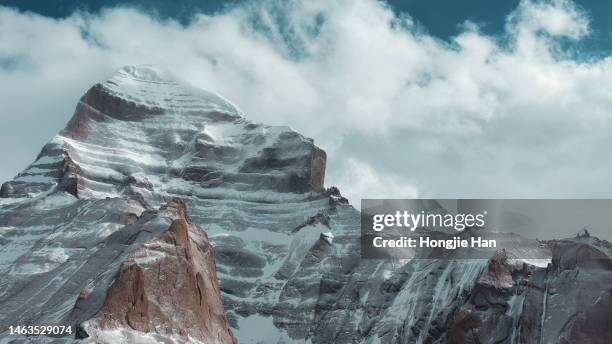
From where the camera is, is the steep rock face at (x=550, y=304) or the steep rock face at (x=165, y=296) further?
the steep rock face at (x=550, y=304)

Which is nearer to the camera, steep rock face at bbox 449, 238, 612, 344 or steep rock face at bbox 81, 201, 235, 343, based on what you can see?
steep rock face at bbox 81, 201, 235, 343

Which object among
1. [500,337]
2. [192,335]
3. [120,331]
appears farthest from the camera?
[500,337]

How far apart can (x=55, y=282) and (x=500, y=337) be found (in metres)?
90.2

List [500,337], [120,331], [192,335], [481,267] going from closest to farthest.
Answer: [120,331] → [192,335] → [500,337] → [481,267]

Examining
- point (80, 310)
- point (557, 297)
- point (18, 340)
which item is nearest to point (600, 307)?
point (557, 297)

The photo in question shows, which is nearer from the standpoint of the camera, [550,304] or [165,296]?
[165,296]

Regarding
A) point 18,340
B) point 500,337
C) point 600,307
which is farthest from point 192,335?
point 600,307

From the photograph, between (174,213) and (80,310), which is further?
(174,213)

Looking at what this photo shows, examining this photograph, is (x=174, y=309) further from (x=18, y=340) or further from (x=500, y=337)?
(x=500, y=337)

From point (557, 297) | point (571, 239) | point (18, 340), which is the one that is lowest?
point (18, 340)

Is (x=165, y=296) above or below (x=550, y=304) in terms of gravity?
below

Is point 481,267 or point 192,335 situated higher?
point 481,267

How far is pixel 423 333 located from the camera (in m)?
192

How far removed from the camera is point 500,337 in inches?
6004
